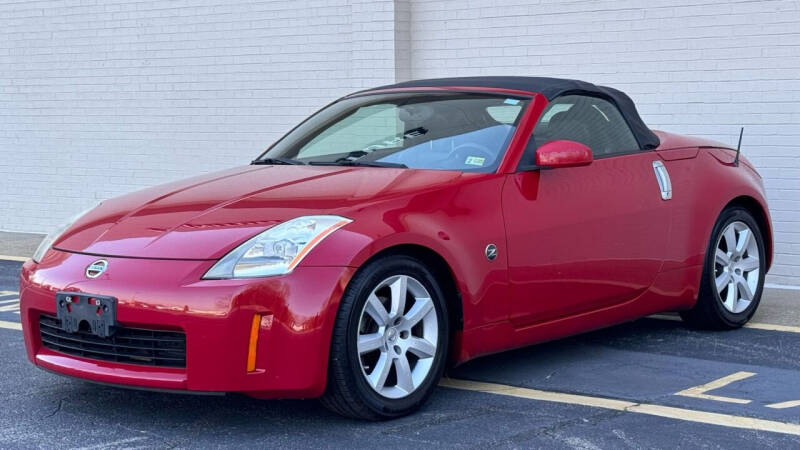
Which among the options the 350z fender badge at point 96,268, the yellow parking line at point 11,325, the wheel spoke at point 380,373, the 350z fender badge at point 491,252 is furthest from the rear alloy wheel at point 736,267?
the yellow parking line at point 11,325

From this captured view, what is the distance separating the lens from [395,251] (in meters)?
4.79

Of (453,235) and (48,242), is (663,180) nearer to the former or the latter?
(453,235)

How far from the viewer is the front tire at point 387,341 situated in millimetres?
4562

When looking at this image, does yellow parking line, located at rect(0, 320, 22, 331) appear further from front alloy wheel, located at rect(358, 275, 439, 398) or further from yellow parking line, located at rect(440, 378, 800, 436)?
front alloy wheel, located at rect(358, 275, 439, 398)

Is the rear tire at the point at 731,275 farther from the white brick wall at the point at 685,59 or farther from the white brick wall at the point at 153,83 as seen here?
the white brick wall at the point at 153,83

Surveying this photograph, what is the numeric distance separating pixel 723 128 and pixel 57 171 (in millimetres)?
7249

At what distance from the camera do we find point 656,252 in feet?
19.9

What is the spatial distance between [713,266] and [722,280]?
19 cm

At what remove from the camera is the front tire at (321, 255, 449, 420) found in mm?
4562

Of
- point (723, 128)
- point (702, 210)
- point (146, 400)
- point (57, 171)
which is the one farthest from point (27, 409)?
point (57, 171)

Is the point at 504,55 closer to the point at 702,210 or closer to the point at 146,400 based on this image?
A: the point at 702,210

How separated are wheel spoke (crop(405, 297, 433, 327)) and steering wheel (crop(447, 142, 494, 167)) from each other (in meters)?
0.83

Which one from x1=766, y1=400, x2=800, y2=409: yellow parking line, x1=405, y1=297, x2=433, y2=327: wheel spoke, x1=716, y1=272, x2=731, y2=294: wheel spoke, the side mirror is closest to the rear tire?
x1=716, y1=272, x2=731, y2=294: wheel spoke

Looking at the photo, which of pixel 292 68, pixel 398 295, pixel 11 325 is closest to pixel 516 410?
pixel 398 295
